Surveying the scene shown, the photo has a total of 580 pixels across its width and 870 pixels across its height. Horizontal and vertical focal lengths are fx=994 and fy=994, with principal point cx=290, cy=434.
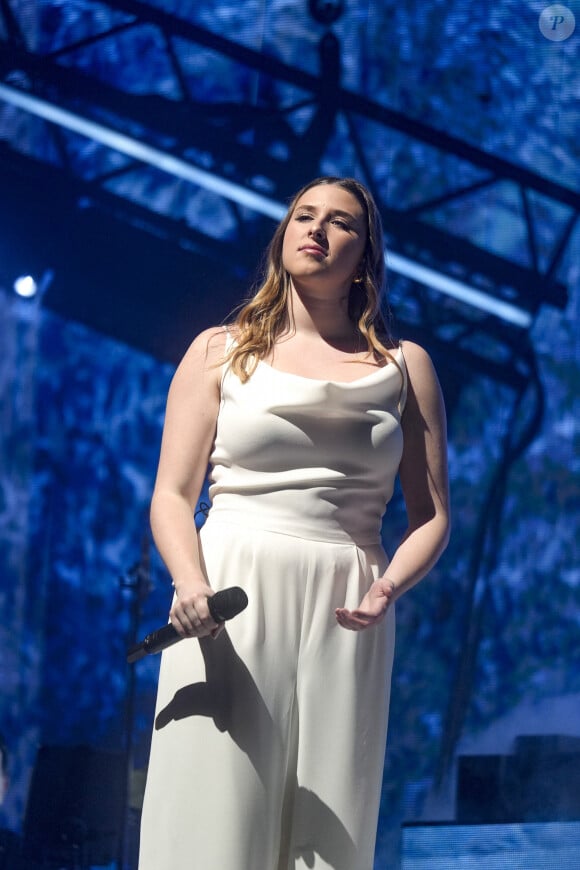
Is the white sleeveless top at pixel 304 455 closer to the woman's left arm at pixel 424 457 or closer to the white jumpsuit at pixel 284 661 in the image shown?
the white jumpsuit at pixel 284 661

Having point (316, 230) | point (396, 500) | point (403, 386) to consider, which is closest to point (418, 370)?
point (403, 386)

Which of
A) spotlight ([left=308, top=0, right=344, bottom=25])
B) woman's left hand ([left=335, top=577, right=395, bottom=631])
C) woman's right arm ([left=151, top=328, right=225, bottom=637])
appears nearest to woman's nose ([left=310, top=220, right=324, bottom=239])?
woman's right arm ([left=151, top=328, right=225, bottom=637])

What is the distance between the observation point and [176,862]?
1.45 meters

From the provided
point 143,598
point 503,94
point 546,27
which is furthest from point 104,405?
point 546,27

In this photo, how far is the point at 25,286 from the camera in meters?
2.88

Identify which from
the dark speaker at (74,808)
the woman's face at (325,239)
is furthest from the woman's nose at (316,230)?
the dark speaker at (74,808)

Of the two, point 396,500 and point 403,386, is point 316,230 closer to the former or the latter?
point 403,386

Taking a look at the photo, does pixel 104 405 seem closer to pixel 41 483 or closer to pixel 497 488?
pixel 41 483

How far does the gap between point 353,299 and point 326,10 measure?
159 centimetres

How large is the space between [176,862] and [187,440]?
64 centimetres

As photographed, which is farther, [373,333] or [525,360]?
[525,360]

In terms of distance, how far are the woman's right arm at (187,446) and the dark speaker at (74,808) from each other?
58.6 inches

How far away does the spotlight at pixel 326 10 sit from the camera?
118 inches

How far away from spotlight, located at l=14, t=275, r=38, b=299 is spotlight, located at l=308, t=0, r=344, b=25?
116 centimetres
